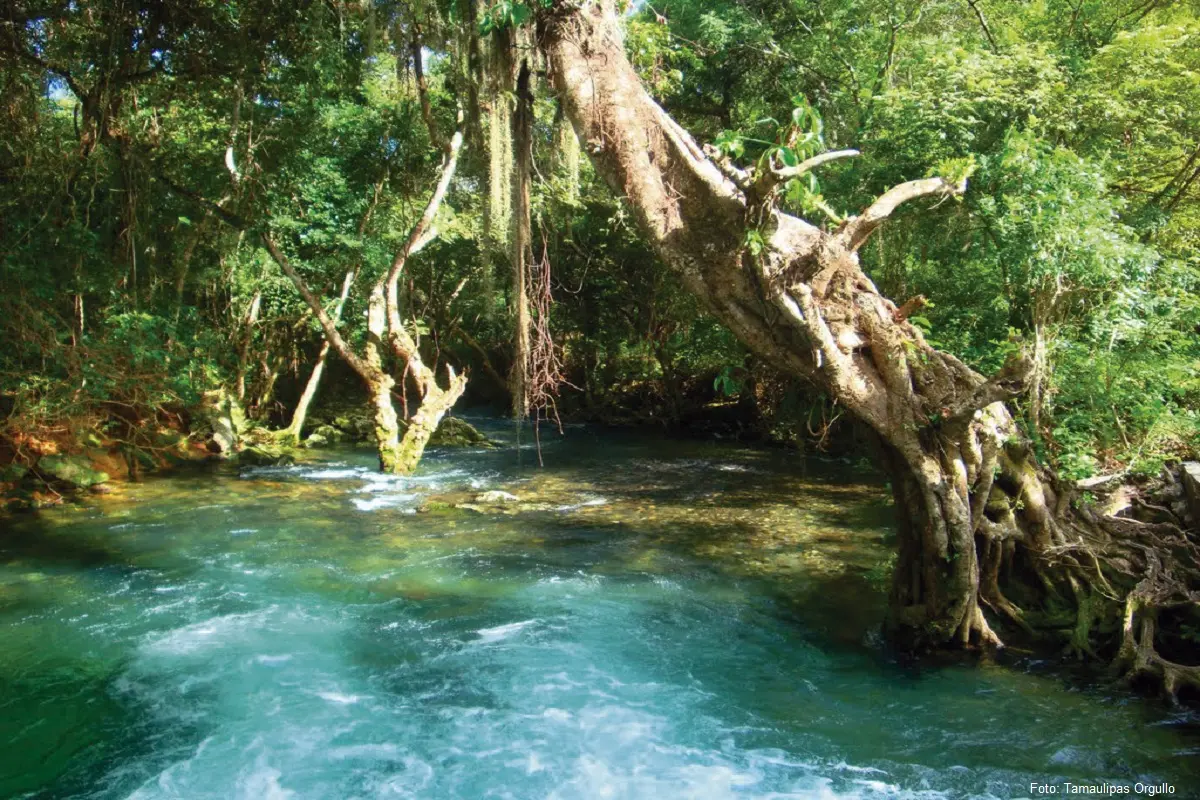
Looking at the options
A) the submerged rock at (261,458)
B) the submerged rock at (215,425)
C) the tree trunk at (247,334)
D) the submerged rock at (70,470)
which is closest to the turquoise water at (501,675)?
the submerged rock at (70,470)

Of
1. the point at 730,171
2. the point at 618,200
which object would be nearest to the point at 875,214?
the point at 730,171

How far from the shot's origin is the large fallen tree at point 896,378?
5.08 m

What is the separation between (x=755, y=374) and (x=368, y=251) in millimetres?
8192

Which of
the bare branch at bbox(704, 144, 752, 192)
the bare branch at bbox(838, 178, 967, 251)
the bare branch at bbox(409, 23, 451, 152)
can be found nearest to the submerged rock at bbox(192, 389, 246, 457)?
the bare branch at bbox(409, 23, 451, 152)

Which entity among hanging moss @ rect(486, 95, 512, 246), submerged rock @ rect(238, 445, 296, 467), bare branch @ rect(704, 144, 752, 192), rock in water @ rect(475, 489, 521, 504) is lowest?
rock in water @ rect(475, 489, 521, 504)

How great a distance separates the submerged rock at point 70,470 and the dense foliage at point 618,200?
70 centimetres

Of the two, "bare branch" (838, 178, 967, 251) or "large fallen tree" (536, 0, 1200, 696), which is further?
"bare branch" (838, 178, 967, 251)

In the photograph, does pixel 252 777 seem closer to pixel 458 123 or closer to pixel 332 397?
pixel 458 123

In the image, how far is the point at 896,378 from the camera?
17.8ft

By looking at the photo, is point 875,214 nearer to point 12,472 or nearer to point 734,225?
point 734,225

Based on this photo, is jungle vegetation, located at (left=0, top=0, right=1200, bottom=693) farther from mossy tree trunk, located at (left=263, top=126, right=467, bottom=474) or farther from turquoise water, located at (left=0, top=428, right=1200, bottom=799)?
turquoise water, located at (left=0, top=428, right=1200, bottom=799)

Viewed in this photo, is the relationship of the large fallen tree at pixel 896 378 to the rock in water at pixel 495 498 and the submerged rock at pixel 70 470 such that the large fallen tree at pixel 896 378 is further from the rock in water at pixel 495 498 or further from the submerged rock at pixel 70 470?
the submerged rock at pixel 70 470

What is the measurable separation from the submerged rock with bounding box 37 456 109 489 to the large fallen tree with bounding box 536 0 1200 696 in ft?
33.5

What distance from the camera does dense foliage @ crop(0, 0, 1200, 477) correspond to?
7.57 metres
